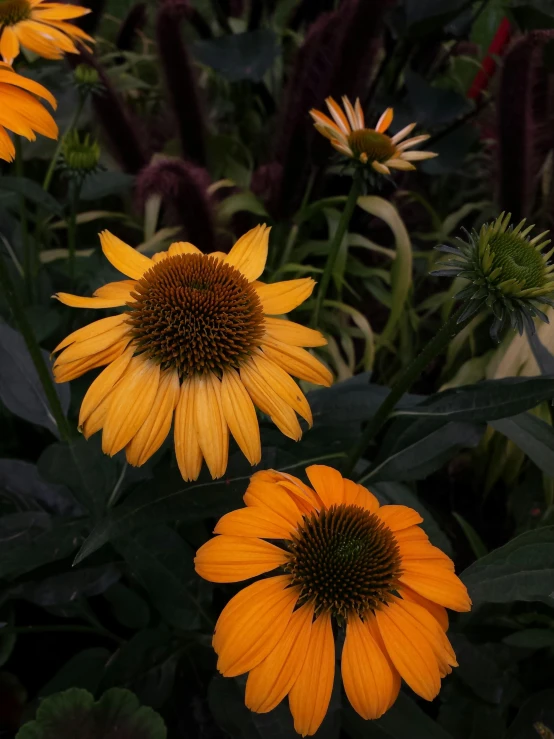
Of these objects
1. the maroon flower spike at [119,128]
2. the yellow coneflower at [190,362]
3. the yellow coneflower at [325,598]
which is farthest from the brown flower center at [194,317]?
the maroon flower spike at [119,128]

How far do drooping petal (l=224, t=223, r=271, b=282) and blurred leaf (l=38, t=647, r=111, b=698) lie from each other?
17.0 inches

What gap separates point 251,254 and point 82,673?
48 centimetres

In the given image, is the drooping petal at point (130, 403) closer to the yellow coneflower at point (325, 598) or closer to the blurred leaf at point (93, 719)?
the yellow coneflower at point (325, 598)

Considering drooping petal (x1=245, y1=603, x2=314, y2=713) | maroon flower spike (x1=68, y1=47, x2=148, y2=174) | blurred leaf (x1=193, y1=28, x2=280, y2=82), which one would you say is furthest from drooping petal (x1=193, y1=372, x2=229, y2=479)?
blurred leaf (x1=193, y1=28, x2=280, y2=82)

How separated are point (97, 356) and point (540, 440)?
42 centimetres

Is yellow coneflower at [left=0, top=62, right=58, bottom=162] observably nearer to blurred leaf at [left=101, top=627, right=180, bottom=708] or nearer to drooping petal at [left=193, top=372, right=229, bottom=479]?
drooping petal at [left=193, top=372, right=229, bottom=479]

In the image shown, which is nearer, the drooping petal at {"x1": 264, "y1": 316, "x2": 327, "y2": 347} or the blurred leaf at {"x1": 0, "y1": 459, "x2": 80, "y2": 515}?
the drooping petal at {"x1": 264, "y1": 316, "x2": 327, "y2": 347}

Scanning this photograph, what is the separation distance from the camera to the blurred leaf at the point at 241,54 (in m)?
1.06

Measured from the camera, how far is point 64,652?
2.54 feet

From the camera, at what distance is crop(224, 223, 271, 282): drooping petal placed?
539 millimetres

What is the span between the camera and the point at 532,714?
59 cm

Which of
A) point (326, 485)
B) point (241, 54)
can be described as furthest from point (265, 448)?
point (241, 54)

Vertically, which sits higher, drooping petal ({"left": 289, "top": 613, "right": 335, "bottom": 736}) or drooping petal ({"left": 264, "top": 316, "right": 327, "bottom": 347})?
drooping petal ({"left": 264, "top": 316, "right": 327, "bottom": 347})

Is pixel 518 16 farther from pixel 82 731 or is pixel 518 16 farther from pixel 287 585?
pixel 82 731
